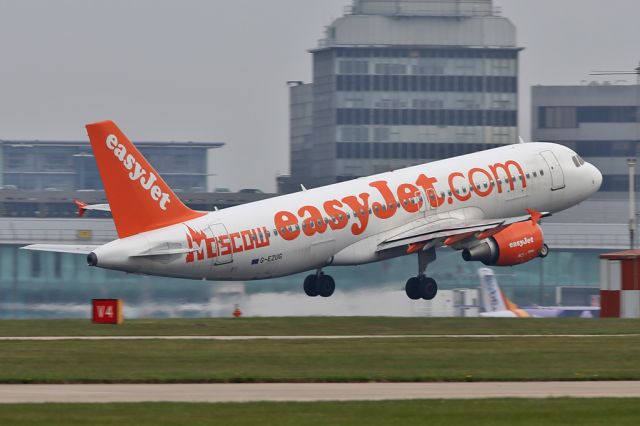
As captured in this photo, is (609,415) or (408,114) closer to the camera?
(609,415)

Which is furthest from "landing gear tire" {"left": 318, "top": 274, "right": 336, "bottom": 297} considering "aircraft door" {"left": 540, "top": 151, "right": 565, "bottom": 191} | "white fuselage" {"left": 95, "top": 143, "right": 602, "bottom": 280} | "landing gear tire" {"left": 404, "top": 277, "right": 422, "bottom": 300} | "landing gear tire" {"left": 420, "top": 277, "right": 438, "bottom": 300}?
"aircraft door" {"left": 540, "top": 151, "right": 565, "bottom": 191}

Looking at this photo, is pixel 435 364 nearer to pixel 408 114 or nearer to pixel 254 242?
pixel 254 242

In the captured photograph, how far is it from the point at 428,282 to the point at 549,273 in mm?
54958

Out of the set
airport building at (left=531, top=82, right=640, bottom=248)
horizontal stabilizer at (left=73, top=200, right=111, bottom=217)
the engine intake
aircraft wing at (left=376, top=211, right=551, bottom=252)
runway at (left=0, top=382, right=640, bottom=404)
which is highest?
airport building at (left=531, top=82, right=640, bottom=248)

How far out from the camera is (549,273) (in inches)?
4724

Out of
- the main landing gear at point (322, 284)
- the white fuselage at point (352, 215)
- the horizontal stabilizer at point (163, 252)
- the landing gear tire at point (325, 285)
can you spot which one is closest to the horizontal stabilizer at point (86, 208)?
the white fuselage at point (352, 215)

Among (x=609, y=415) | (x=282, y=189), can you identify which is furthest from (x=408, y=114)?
(x=609, y=415)

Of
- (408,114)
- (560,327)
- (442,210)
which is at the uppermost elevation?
(408,114)

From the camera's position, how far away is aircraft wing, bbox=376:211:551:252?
6462cm

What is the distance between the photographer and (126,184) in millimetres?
57344

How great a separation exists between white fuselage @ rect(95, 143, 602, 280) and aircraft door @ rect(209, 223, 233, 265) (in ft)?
0.13

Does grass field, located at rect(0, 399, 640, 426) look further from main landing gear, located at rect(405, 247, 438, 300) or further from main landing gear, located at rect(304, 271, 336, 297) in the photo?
main landing gear, located at rect(304, 271, 336, 297)

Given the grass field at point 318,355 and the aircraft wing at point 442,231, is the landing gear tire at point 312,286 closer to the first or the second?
the aircraft wing at point 442,231

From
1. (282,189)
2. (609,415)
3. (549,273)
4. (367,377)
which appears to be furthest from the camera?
(282,189)
